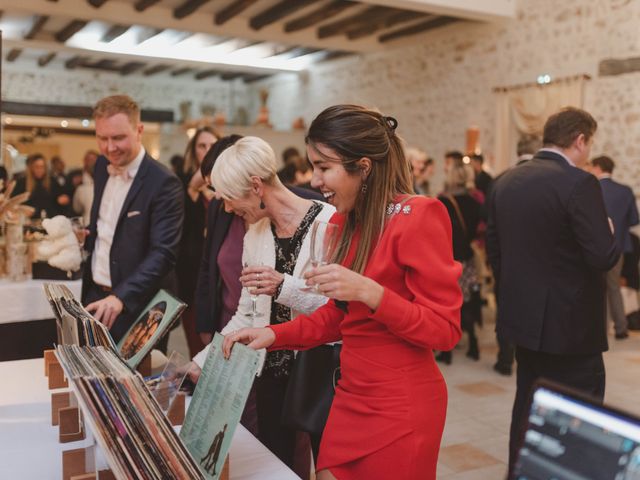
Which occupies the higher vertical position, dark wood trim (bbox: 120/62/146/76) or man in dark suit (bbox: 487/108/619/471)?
dark wood trim (bbox: 120/62/146/76)

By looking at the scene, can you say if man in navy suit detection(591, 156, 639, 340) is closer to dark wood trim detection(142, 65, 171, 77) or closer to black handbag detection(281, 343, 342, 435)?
black handbag detection(281, 343, 342, 435)

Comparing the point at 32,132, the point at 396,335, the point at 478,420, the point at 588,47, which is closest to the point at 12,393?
the point at 396,335

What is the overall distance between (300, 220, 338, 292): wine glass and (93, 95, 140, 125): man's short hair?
1.74m

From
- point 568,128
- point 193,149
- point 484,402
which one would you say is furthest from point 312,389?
point 484,402

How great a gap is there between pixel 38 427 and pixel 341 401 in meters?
0.83

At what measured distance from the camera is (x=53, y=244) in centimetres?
327

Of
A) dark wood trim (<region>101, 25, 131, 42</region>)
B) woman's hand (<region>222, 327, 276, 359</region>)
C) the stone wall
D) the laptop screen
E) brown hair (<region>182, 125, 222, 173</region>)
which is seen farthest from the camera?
dark wood trim (<region>101, 25, 131, 42</region>)

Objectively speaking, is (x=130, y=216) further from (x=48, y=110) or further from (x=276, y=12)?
(x=48, y=110)

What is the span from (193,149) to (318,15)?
6.18m

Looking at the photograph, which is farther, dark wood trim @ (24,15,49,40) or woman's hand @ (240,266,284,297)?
dark wood trim @ (24,15,49,40)

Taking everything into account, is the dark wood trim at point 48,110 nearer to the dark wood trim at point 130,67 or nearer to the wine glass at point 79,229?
the dark wood trim at point 130,67

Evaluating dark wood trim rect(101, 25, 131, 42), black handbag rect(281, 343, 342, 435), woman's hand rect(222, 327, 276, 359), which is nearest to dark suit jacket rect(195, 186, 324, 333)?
black handbag rect(281, 343, 342, 435)

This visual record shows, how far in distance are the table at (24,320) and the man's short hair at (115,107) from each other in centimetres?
103

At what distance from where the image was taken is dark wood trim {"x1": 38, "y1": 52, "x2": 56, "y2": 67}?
1316 centimetres
